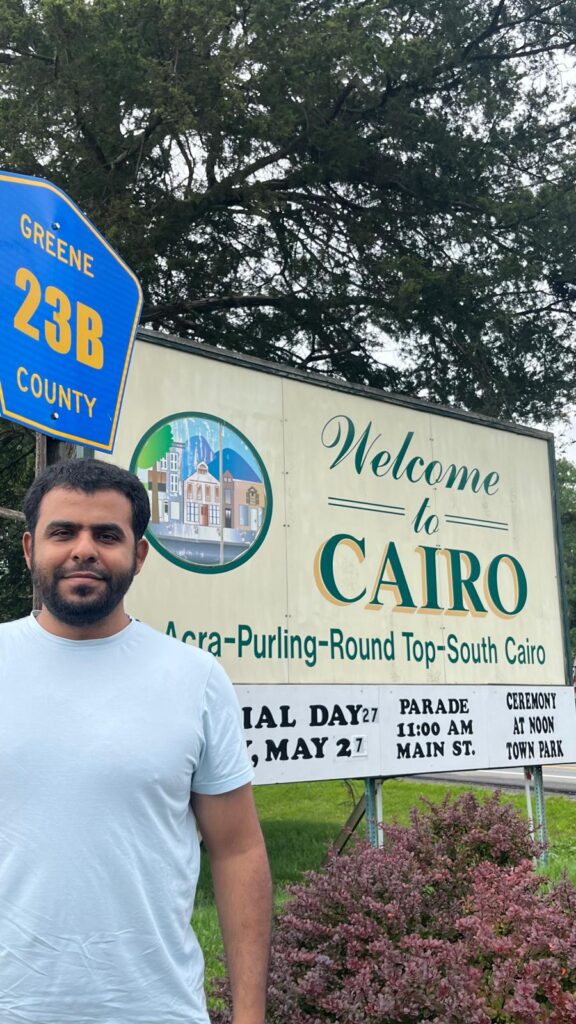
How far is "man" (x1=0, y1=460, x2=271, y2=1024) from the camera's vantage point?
186cm

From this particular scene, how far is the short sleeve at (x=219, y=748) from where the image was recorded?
2.07 m

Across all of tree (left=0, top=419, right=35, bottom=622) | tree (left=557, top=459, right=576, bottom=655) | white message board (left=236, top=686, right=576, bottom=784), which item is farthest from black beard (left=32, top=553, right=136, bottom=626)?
tree (left=557, top=459, right=576, bottom=655)

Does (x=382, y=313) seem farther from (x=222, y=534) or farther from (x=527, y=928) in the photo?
(x=527, y=928)

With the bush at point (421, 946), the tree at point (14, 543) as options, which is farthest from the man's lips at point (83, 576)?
the tree at point (14, 543)

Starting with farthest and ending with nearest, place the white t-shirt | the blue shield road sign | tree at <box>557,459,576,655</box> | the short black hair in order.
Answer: tree at <box>557,459,576,655</box> → the blue shield road sign → the short black hair → the white t-shirt

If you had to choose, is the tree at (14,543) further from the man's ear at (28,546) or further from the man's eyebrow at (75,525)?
the man's eyebrow at (75,525)

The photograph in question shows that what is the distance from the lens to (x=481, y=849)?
4.85 m

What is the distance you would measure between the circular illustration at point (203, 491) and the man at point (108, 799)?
3.56 metres

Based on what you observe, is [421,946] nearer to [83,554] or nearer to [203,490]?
[83,554]

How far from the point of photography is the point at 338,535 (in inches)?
262

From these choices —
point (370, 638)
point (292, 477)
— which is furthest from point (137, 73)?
point (370, 638)

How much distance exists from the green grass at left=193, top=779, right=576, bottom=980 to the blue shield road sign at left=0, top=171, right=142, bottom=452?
2.39 metres

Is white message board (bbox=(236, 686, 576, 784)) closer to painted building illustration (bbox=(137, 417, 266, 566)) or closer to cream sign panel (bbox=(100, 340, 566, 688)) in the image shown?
cream sign panel (bbox=(100, 340, 566, 688))

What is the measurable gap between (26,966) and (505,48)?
12953mm
